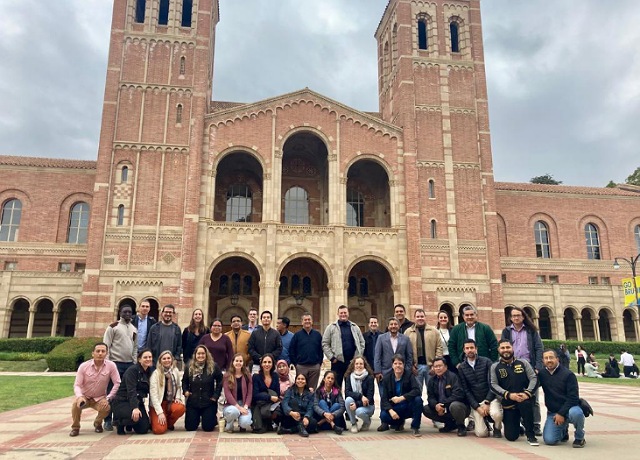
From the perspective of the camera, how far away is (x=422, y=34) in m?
35.9

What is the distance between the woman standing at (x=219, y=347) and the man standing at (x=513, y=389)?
4926 millimetres

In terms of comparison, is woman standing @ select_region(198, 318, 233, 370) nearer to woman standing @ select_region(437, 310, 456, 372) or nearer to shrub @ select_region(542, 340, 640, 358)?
woman standing @ select_region(437, 310, 456, 372)

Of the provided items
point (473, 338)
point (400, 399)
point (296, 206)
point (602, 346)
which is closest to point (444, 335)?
point (473, 338)

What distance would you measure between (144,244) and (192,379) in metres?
20.5

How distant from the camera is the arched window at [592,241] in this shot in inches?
1543

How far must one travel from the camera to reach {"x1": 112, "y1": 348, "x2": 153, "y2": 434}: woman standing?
8.26 m

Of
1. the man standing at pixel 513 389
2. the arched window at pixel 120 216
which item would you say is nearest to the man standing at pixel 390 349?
the man standing at pixel 513 389

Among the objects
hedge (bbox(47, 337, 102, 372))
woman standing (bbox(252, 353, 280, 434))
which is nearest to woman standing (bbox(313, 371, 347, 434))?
woman standing (bbox(252, 353, 280, 434))

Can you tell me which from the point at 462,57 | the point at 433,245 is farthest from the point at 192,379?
the point at 462,57

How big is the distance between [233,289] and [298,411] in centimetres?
2361

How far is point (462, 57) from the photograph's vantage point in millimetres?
34469

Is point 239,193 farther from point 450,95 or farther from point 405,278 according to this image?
point 450,95

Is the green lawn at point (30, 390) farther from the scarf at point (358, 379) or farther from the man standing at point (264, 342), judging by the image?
the scarf at point (358, 379)

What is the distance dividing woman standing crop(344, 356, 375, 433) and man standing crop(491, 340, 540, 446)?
7.34ft
